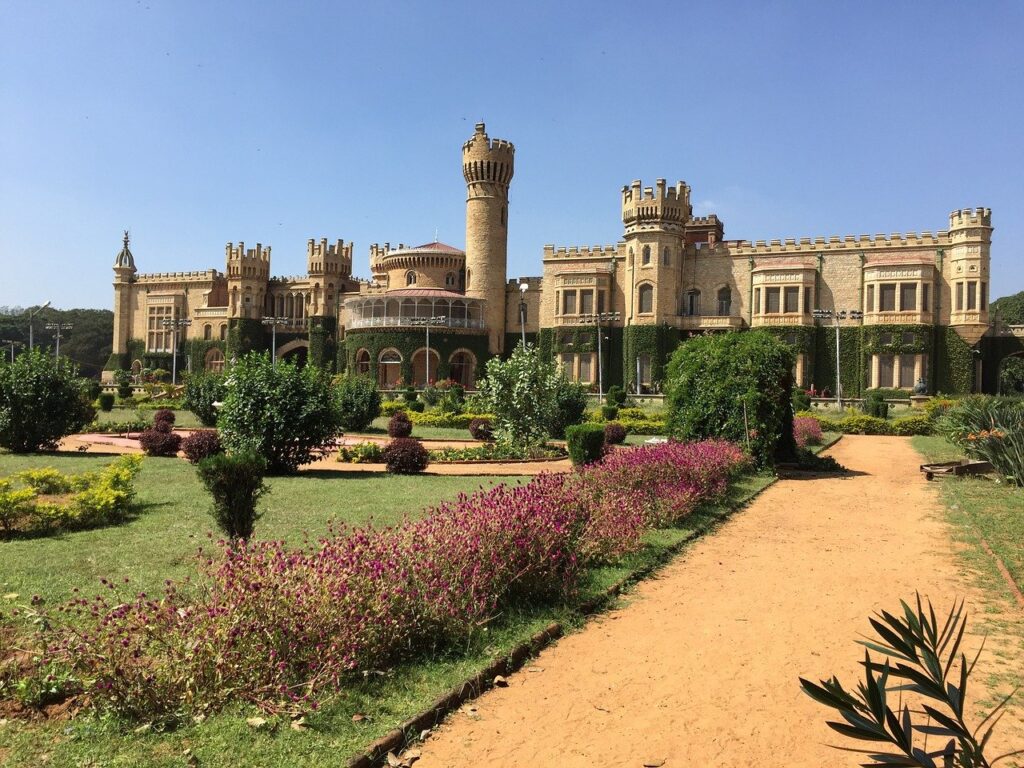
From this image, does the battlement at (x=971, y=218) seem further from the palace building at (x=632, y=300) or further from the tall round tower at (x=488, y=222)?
the tall round tower at (x=488, y=222)

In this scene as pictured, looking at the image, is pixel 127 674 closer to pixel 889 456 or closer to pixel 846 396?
pixel 889 456

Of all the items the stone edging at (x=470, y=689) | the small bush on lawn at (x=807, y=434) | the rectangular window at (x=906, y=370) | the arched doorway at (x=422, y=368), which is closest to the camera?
the stone edging at (x=470, y=689)

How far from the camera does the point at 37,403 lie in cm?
1842

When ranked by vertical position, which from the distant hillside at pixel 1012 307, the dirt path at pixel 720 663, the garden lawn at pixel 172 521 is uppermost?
the distant hillside at pixel 1012 307

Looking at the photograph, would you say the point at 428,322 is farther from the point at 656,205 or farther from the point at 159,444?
the point at 159,444

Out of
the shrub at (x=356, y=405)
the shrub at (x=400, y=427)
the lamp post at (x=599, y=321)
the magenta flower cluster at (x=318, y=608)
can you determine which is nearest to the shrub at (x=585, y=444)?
the magenta flower cluster at (x=318, y=608)

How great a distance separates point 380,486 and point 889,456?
48.6 feet

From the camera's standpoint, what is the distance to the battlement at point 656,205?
4444 cm

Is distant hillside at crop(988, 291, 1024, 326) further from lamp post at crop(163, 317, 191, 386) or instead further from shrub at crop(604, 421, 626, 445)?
lamp post at crop(163, 317, 191, 386)

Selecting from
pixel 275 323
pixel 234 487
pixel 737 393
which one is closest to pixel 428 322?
pixel 275 323

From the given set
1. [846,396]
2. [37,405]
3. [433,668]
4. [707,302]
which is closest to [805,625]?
[433,668]

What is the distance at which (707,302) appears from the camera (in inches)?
1825

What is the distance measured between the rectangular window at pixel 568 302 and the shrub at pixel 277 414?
3349cm

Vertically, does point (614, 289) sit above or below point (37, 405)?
above
